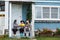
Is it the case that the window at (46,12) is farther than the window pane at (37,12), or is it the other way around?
the window at (46,12)

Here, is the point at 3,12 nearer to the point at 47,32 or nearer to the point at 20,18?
Result: the point at 20,18

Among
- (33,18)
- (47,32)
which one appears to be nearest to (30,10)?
(33,18)

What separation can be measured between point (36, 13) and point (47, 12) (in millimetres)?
1065

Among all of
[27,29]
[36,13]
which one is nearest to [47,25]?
[36,13]

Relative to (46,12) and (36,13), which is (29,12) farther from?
(46,12)

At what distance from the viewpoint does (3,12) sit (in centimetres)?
2856

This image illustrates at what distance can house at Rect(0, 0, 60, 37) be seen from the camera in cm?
2812

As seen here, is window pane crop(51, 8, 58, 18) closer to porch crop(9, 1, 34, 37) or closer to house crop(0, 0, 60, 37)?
house crop(0, 0, 60, 37)

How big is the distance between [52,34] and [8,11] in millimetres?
4569

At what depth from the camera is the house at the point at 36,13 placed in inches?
1107

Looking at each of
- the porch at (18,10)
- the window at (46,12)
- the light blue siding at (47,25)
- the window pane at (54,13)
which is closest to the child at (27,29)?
the light blue siding at (47,25)

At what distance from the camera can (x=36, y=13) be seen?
94.9 feet

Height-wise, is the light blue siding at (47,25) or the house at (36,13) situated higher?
the house at (36,13)

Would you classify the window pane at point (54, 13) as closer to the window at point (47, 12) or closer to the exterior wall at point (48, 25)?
the window at point (47, 12)
